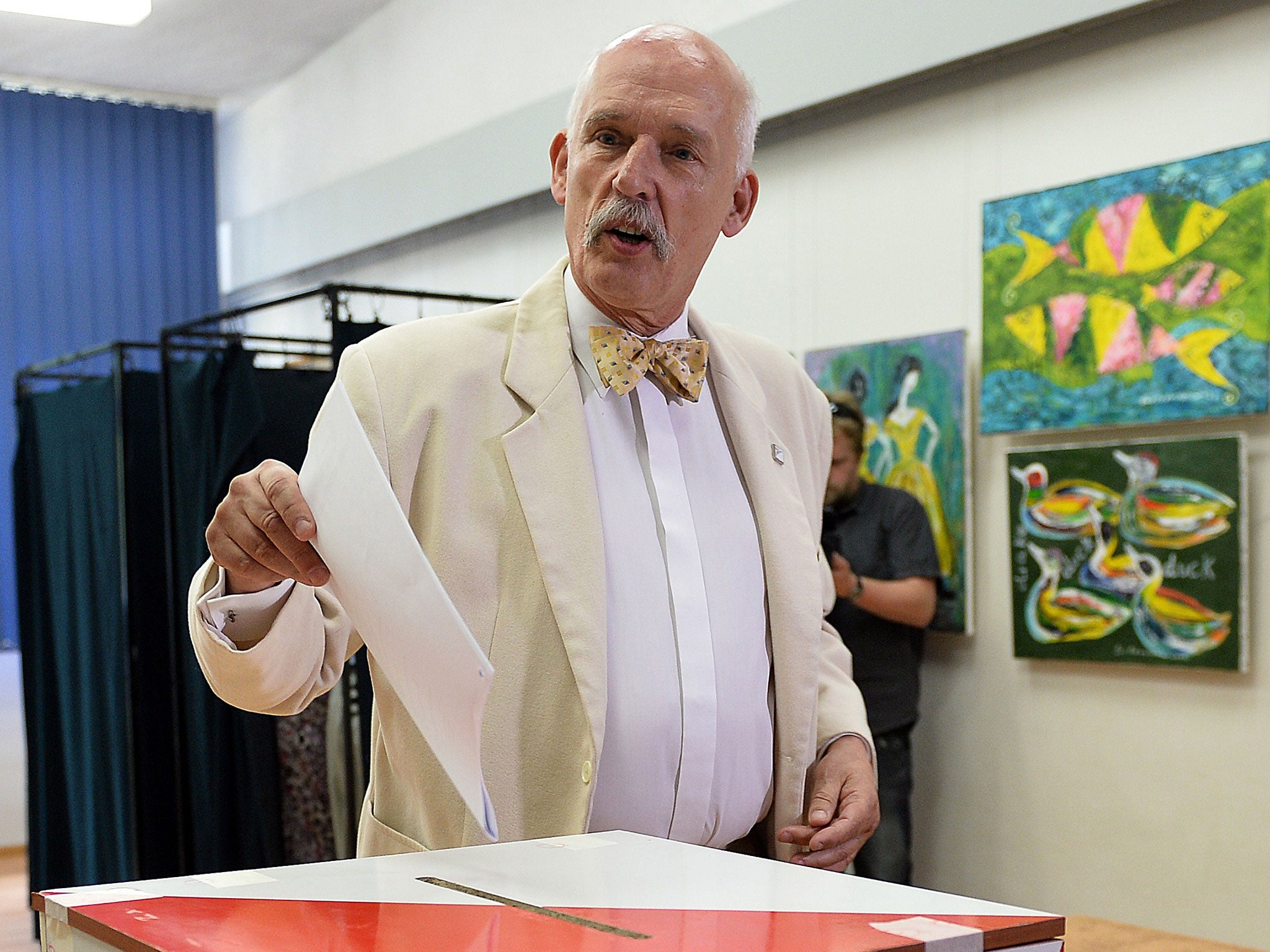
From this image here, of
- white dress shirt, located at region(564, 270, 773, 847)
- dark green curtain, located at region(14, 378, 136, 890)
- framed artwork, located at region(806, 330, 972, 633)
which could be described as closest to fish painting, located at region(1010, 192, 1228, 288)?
framed artwork, located at region(806, 330, 972, 633)

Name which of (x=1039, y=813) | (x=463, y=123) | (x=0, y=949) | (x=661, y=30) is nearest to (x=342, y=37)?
(x=463, y=123)

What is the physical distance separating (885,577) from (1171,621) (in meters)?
0.79

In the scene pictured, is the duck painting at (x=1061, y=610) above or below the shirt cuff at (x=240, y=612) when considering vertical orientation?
below

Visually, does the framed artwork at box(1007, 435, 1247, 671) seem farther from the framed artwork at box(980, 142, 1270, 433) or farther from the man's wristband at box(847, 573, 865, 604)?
the man's wristband at box(847, 573, 865, 604)

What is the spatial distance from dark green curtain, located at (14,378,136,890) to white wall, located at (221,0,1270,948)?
2.22 meters

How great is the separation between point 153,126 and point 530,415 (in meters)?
6.73

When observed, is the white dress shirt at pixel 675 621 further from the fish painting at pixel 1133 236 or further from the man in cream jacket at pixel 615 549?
the fish painting at pixel 1133 236

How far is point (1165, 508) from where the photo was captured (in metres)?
3.21

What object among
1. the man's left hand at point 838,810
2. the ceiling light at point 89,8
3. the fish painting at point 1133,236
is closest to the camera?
the man's left hand at point 838,810

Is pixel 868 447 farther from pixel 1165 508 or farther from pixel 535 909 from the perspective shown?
pixel 535 909

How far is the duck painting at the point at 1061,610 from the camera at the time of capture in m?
3.36

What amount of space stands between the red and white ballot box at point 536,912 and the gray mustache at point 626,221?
77 centimetres

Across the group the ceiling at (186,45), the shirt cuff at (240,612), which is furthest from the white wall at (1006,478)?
the ceiling at (186,45)

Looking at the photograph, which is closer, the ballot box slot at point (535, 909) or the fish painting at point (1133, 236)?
the ballot box slot at point (535, 909)
